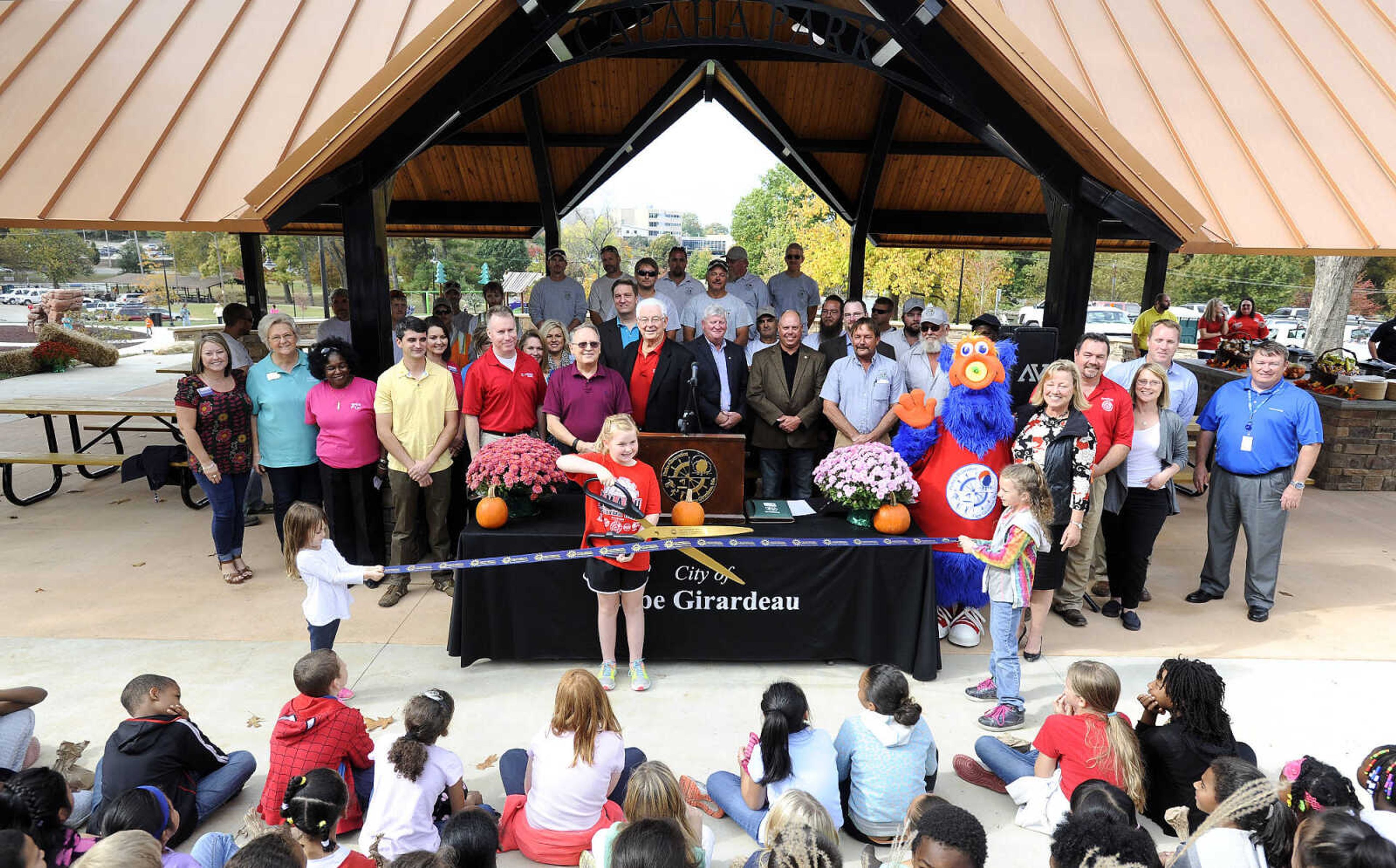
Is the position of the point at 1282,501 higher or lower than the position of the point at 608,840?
higher

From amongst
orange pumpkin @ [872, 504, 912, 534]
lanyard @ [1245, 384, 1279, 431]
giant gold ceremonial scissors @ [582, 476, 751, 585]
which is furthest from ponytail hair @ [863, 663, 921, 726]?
lanyard @ [1245, 384, 1279, 431]

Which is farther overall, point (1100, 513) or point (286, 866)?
point (1100, 513)

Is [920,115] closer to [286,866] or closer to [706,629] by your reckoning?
[706,629]

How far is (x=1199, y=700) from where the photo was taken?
314 centimetres

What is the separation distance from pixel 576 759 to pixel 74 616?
14.7ft

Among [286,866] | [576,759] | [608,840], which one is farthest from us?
[576,759]

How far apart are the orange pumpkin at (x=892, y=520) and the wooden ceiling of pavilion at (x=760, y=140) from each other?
597cm

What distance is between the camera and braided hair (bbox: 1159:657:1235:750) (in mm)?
3133

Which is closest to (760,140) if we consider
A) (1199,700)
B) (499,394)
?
(499,394)

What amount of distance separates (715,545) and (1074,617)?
8.97 feet

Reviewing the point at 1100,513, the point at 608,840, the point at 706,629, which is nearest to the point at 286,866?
the point at 608,840

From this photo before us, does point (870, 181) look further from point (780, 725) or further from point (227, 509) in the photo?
point (780, 725)

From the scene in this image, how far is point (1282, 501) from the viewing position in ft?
18.2

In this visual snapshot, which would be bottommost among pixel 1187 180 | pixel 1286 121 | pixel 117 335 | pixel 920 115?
pixel 117 335
